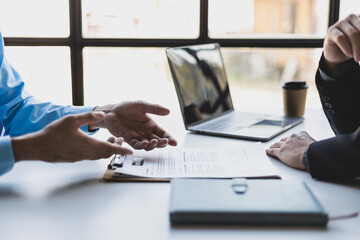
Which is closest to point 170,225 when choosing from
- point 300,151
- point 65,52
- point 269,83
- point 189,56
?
point 300,151

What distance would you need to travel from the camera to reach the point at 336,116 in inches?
54.9

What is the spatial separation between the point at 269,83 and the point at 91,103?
102 centimetres

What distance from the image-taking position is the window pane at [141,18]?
228 centimetres

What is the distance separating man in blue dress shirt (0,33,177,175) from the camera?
3.39 feet

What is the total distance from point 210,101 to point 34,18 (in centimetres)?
109

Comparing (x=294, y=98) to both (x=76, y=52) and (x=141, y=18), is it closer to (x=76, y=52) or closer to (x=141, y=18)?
(x=141, y=18)

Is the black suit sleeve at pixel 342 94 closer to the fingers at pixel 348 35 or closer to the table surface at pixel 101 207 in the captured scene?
the fingers at pixel 348 35

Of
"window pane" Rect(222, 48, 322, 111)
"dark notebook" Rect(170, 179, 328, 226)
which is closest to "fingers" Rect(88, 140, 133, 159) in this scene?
"dark notebook" Rect(170, 179, 328, 226)

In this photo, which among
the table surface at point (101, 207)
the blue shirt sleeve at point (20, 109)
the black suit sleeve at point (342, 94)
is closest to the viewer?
the table surface at point (101, 207)

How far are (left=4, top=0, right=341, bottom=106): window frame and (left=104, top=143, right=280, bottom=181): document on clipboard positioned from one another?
1068 millimetres

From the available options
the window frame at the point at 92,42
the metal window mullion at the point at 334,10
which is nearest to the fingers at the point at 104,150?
the window frame at the point at 92,42

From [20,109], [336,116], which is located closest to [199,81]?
[336,116]

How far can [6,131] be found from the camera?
1632mm

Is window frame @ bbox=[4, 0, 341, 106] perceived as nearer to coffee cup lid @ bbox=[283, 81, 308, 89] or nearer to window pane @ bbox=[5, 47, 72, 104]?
window pane @ bbox=[5, 47, 72, 104]
